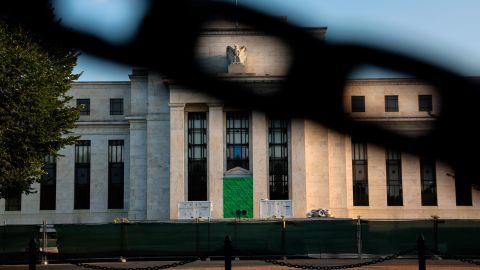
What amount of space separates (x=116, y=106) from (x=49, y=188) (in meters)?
8.15

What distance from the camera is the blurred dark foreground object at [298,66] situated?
1170 mm

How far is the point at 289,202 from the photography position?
152 ft

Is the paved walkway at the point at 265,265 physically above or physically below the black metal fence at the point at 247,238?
below

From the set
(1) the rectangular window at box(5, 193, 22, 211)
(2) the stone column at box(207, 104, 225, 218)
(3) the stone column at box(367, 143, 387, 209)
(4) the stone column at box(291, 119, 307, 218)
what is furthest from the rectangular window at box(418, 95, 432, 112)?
(1) the rectangular window at box(5, 193, 22, 211)

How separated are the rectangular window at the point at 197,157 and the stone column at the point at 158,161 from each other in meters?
2.31

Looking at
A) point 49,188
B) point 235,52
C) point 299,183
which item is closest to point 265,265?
point 235,52

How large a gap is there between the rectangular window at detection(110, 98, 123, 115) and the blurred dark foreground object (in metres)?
52.9

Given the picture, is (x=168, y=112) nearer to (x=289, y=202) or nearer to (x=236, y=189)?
(x=236, y=189)

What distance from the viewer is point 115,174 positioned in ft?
172

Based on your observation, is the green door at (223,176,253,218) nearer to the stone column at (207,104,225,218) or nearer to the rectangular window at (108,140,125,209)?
the stone column at (207,104,225,218)

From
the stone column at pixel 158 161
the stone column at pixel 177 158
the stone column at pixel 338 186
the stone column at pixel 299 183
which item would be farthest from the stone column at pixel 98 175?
the stone column at pixel 338 186

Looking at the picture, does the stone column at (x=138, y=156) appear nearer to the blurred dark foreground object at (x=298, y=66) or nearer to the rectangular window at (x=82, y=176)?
the rectangular window at (x=82, y=176)

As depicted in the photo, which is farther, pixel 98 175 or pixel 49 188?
pixel 49 188

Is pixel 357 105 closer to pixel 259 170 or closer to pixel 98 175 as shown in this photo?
pixel 259 170
